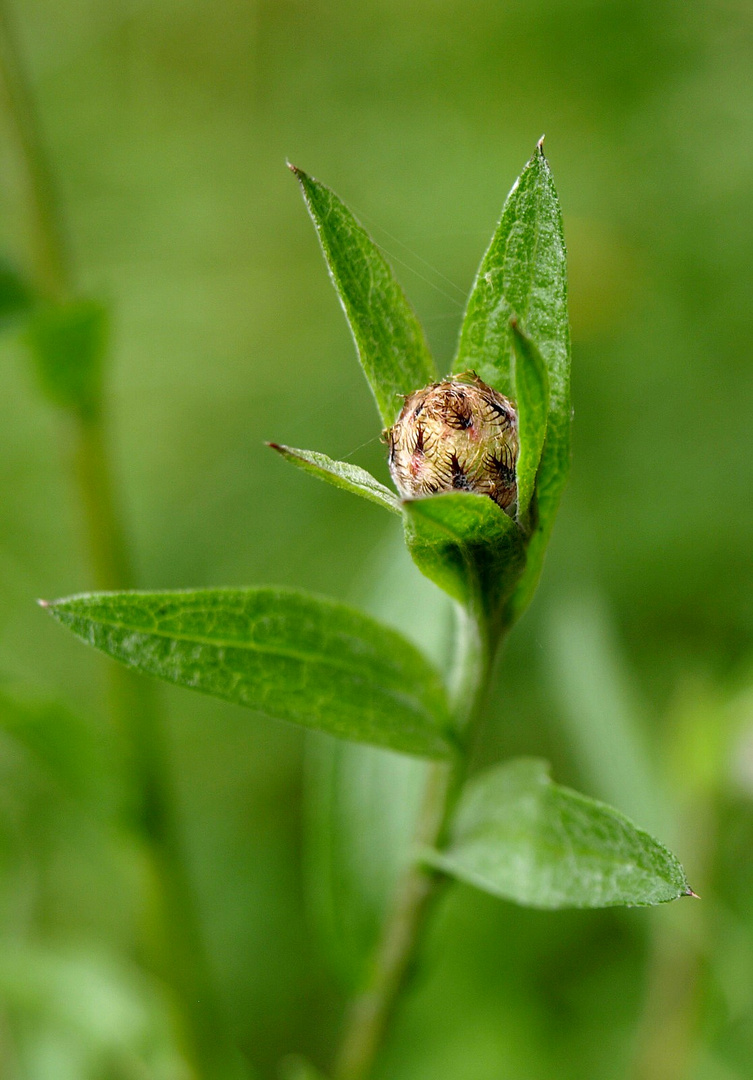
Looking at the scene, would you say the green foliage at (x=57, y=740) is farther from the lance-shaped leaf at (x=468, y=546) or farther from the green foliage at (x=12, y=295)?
the lance-shaped leaf at (x=468, y=546)

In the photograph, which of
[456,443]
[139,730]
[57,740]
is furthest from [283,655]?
[139,730]

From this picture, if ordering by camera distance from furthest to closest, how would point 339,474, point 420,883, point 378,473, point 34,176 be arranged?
point 378,473 → point 34,176 → point 420,883 → point 339,474

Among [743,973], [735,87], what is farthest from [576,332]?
[743,973]

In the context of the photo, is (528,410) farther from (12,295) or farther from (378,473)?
(378,473)

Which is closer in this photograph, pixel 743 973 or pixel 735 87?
pixel 743 973

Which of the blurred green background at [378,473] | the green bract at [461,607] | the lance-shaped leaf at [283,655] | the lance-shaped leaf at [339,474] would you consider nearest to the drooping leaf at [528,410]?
the green bract at [461,607]

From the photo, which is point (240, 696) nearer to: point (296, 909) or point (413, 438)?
point (413, 438)
